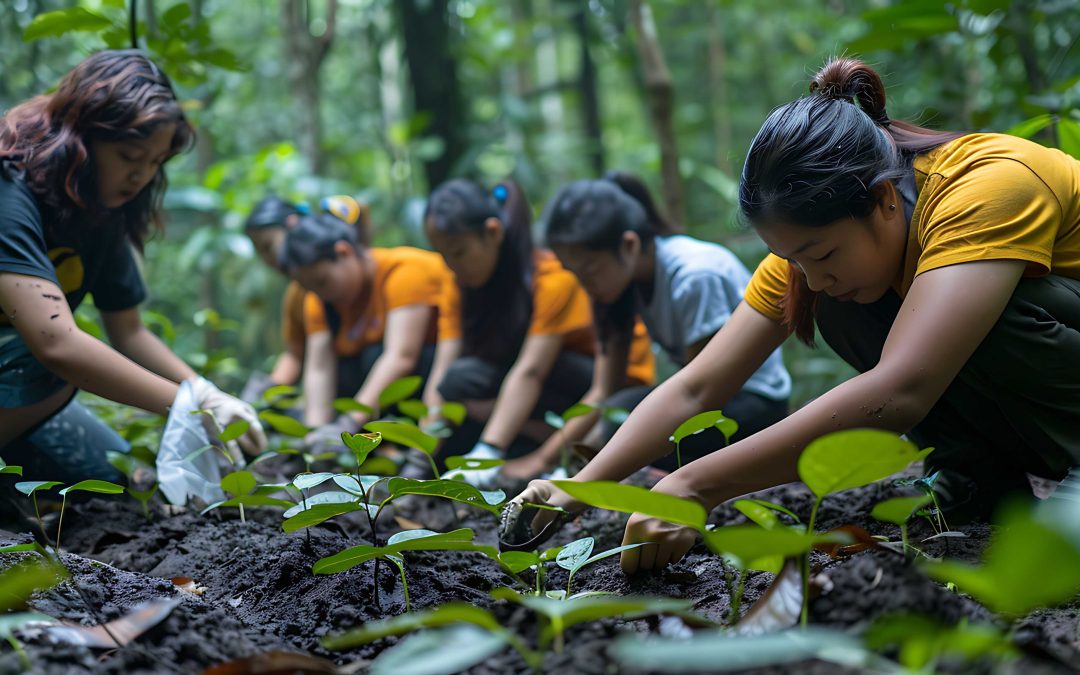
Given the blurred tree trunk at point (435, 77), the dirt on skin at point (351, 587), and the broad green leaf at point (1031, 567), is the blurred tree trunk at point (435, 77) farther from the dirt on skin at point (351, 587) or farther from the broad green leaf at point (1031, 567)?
the broad green leaf at point (1031, 567)

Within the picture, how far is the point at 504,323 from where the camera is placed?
9.82 feet

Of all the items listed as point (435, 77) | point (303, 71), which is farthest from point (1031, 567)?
point (303, 71)

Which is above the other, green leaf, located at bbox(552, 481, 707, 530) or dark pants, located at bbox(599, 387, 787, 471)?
green leaf, located at bbox(552, 481, 707, 530)

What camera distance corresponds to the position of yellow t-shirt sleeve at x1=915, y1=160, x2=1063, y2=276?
1.18m

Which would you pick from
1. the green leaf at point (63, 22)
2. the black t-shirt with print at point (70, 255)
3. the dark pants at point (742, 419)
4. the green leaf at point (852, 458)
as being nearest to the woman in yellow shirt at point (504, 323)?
the dark pants at point (742, 419)

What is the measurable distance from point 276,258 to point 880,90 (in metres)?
2.78

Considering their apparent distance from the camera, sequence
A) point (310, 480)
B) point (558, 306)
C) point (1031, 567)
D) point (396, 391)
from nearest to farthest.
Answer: point (1031, 567) → point (310, 480) → point (396, 391) → point (558, 306)

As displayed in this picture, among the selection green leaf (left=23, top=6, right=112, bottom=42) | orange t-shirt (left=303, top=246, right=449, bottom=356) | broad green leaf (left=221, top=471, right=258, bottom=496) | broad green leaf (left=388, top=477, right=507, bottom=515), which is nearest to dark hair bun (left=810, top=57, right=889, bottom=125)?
broad green leaf (left=388, top=477, right=507, bottom=515)

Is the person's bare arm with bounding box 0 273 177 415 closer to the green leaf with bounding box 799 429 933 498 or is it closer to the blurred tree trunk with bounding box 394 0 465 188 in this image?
the green leaf with bounding box 799 429 933 498

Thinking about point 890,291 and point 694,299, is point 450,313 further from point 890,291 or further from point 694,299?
point 890,291

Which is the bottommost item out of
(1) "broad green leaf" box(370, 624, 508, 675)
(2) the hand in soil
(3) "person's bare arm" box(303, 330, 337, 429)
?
(3) "person's bare arm" box(303, 330, 337, 429)

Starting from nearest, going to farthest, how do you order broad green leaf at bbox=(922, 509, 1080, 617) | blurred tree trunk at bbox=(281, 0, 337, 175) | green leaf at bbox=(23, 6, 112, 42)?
broad green leaf at bbox=(922, 509, 1080, 617), green leaf at bbox=(23, 6, 112, 42), blurred tree trunk at bbox=(281, 0, 337, 175)

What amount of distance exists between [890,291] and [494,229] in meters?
1.68

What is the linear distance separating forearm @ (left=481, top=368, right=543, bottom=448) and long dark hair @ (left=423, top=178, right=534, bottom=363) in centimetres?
25
